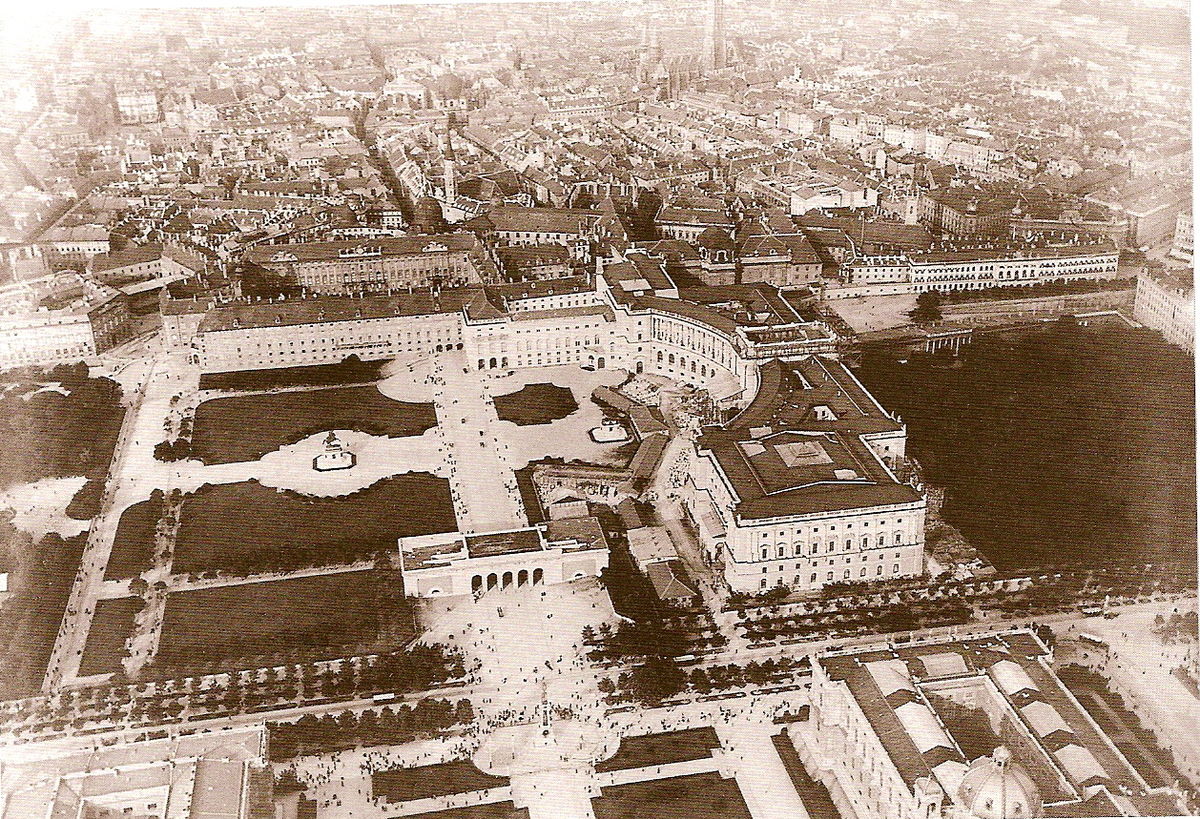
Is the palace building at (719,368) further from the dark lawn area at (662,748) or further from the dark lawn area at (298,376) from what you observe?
the dark lawn area at (662,748)

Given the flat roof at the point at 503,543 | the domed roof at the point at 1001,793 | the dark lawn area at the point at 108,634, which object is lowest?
the dark lawn area at the point at 108,634

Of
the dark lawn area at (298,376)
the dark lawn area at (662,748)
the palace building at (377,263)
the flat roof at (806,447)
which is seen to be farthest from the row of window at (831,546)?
the palace building at (377,263)

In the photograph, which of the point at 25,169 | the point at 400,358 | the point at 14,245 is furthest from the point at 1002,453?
the point at 25,169

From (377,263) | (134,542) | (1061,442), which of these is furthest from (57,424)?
(1061,442)

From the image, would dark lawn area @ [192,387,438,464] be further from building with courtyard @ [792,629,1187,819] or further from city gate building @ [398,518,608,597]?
building with courtyard @ [792,629,1187,819]

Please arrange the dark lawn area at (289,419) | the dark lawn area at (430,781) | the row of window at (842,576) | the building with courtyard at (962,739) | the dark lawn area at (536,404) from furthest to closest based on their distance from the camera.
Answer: the dark lawn area at (536,404)
the dark lawn area at (289,419)
the row of window at (842,576)
the dark lawn area at (430,781)
the building with courtyard at (962,739)

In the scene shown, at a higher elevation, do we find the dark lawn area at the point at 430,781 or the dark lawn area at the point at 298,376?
the dark lawn area at the point at 430,781

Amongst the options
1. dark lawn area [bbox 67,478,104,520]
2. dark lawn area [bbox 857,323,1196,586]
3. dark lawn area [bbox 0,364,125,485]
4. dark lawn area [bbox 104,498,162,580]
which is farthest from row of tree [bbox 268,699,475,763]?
dark lawn area [bbox 857,323,1196,586]
